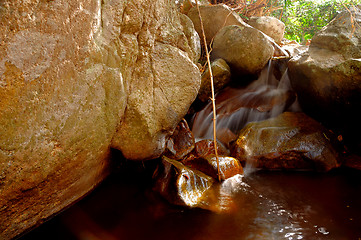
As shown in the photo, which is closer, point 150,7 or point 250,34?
point 150,7

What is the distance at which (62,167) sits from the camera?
2195mm

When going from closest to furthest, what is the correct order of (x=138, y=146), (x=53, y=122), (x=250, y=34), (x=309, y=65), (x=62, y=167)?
(x=53, y=122) → (x=62, y=167) → (x=138, y=146) → (x=309, y=65) → (x=250, y=34)

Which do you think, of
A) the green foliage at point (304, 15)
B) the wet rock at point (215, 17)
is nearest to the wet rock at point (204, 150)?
the wet rock at point (215, 17)

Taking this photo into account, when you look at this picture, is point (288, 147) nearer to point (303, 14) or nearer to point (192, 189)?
point (192, 189)

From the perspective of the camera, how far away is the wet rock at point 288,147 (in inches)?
171

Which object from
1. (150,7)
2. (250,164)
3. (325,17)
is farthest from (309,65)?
(325,17)

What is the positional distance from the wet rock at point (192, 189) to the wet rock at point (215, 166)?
0.55ft

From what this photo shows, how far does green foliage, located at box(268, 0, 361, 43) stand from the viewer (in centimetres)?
1175

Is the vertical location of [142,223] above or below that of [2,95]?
below

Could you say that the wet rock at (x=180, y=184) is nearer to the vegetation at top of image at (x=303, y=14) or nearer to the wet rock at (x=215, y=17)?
the wet rock at (x=215, y=17)

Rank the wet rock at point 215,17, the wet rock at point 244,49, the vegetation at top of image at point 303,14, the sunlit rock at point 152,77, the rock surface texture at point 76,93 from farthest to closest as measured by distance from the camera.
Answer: the vegetation at top of image at point 303,14 → the wet rock at point 215,17 → the wet rock at point 244,49 → the sunlit rock at point 152,77 → the rock surface texture at point 76,93

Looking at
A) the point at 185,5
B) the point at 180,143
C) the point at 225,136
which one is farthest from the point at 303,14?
the point at 180,143

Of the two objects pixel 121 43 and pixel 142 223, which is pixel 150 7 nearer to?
pixel 121 43

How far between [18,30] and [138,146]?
1835mm
